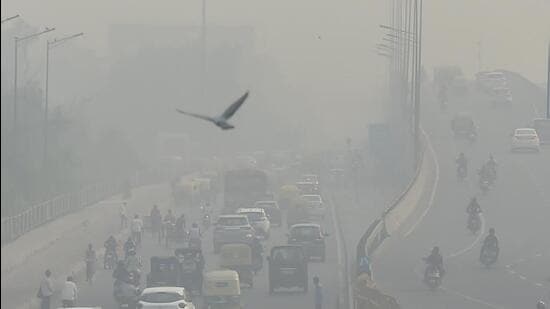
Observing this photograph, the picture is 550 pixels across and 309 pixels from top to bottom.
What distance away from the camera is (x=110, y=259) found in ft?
207

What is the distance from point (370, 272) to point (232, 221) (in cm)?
1892

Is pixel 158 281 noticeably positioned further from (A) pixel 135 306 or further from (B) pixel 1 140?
(B) pixel 1 140

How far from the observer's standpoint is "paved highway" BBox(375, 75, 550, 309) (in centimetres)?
5194

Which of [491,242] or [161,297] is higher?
[491,242]

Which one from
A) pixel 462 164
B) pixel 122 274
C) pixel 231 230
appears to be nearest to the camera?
pixel 122 274

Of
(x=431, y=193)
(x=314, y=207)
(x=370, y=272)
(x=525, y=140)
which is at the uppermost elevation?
(x=525, y=140)

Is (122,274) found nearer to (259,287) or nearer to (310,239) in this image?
(259,287)

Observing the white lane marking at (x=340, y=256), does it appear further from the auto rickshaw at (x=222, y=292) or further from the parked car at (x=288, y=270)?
the auto rickshaw at (x=222, y=292)

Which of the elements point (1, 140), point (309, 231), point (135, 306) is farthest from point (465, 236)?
point (1, 140)

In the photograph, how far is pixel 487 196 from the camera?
3295 inches

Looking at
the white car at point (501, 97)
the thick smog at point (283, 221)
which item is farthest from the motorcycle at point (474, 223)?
the white car at point (501, 97)

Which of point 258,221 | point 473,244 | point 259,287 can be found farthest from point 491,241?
point 258,221

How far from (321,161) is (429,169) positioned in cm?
5774

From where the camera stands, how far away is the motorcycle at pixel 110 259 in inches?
2477
